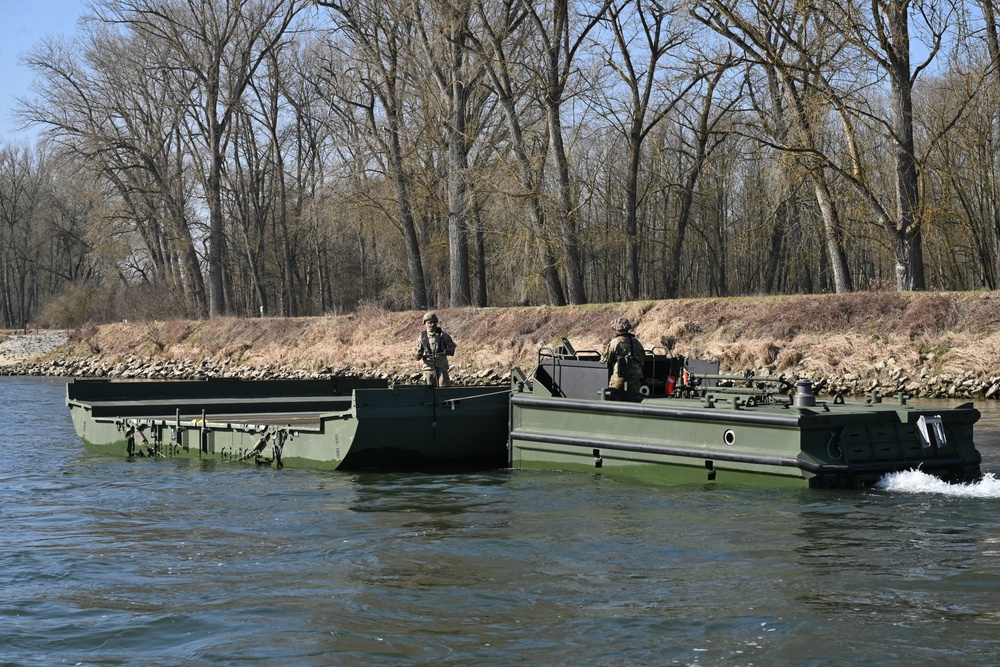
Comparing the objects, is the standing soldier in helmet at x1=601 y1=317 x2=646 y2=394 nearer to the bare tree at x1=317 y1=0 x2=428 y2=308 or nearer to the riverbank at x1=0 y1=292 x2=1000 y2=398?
the riverbank at x1=0 y1=292 x2=1000 y2=398

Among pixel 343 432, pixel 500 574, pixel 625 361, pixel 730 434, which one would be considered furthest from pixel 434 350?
pixel 500 574

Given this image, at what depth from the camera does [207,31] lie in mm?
42375

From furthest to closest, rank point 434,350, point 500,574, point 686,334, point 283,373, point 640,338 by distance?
point 283,373 → point 640,338 → point 686,334 → point 434,350 → point 500,574

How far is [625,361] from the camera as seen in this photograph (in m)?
13.5

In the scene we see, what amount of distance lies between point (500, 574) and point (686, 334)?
71.6 ft

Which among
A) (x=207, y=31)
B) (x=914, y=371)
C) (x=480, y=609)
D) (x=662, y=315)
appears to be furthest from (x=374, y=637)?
(x=207, y=31)

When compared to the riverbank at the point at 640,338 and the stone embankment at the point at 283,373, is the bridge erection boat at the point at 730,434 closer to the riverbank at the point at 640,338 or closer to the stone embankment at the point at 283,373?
the riverbank at the point at 640,338

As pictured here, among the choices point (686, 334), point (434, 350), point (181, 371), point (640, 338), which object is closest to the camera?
point (434, 350)

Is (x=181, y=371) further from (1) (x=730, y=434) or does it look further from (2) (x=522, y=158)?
(1) (x=730, y=434)

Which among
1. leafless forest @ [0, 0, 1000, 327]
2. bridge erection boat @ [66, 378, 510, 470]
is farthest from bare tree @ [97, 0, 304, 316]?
bridge erection boat @ [66, 378, 510, 470]

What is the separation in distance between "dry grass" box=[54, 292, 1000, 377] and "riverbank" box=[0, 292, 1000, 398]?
4 cm

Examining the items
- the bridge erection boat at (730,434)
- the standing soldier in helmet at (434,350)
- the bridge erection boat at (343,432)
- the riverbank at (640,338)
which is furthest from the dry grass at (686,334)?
the bridge erection boat at (730,434)

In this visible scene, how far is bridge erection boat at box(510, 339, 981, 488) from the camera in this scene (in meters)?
11.6

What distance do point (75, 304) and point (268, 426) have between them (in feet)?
147
